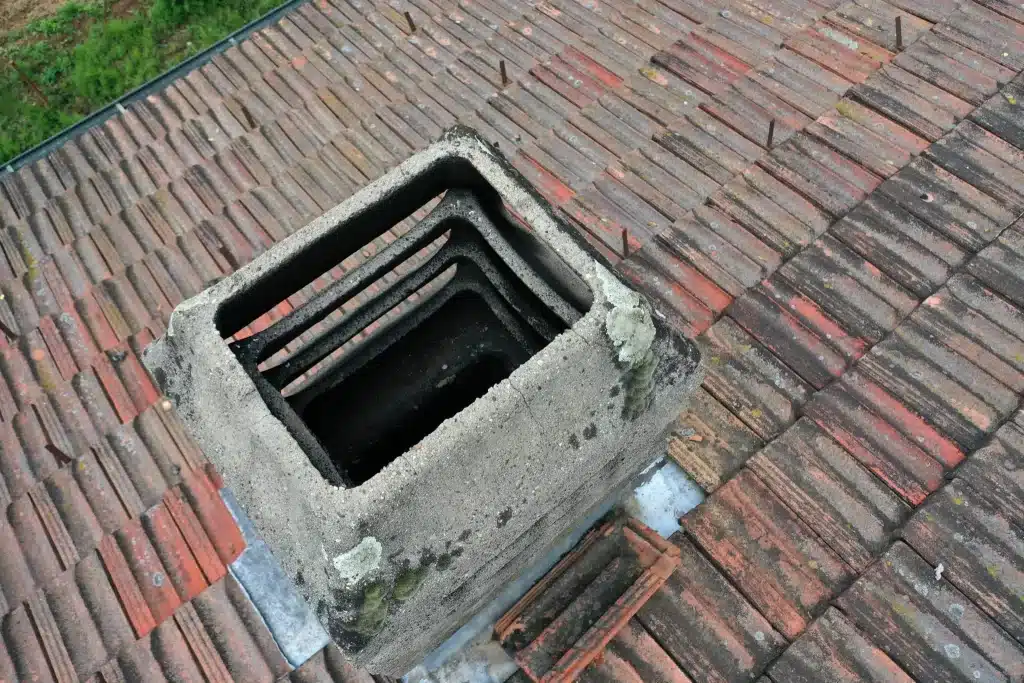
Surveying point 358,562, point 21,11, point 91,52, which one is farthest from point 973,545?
point 21,11

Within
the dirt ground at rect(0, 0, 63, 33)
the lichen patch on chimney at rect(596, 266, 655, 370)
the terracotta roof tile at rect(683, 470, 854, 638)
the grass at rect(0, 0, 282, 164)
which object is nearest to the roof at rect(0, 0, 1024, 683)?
the terracotta roof tile at rect(683, 470, 854, 638)

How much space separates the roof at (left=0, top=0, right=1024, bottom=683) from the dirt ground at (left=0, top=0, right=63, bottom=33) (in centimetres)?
1177

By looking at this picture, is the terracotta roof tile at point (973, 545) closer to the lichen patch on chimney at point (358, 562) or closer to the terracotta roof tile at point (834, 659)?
the terracotta roof tile at point (834, 659)

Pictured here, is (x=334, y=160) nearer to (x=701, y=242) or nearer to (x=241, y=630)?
(x=701, y=242)

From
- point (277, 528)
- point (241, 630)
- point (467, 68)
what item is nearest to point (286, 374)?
point (277, 528)

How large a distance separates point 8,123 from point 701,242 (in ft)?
50.0

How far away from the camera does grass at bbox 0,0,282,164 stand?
14.4m

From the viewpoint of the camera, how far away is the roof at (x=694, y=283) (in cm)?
356

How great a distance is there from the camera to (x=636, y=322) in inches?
105

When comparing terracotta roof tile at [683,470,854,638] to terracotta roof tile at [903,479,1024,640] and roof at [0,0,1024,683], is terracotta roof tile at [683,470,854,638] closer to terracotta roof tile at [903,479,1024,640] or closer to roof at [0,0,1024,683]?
roof at [0,0,1024,683]

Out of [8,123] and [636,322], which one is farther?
[8,123]

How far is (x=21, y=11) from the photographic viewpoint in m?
16.4

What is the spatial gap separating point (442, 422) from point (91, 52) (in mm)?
15726

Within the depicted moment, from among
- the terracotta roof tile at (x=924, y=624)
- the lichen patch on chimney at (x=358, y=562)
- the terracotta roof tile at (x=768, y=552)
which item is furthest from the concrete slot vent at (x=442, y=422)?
the terracotta roof tile at (x=924, y=624)
